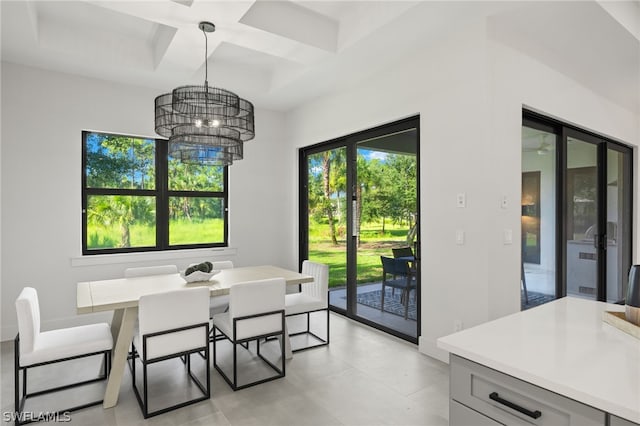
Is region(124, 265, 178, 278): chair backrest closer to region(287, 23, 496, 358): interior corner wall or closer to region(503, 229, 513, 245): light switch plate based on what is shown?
region(287, 23, 496, 358): interior corner wall

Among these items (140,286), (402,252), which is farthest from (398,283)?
(140,286)

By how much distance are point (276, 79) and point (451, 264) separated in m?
2.97

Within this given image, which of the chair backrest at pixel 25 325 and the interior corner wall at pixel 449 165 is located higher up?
the interior corner wall at pixel 449 165

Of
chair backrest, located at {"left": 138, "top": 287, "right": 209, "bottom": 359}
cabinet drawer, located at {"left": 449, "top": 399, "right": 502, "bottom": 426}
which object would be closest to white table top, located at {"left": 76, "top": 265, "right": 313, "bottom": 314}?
chair backrest, located at {"left": 138, "top": 287, "right": 209, "bottom": 359}

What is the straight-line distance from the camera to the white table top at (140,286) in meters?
2.35

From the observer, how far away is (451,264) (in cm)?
300

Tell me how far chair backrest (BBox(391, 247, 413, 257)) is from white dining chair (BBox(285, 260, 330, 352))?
2.56 ft

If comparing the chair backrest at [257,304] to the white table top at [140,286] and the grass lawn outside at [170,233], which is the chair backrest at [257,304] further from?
the grass lawn outside at [170,233]

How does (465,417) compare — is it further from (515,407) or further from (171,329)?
(171,329)

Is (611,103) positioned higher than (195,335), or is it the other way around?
(611,103)

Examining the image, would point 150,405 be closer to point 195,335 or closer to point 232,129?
point 195,335

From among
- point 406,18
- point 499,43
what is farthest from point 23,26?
point 499,43

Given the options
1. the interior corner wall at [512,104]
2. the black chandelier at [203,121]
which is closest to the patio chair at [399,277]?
the interior corner wall at [512,104]

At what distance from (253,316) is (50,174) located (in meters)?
2.83
